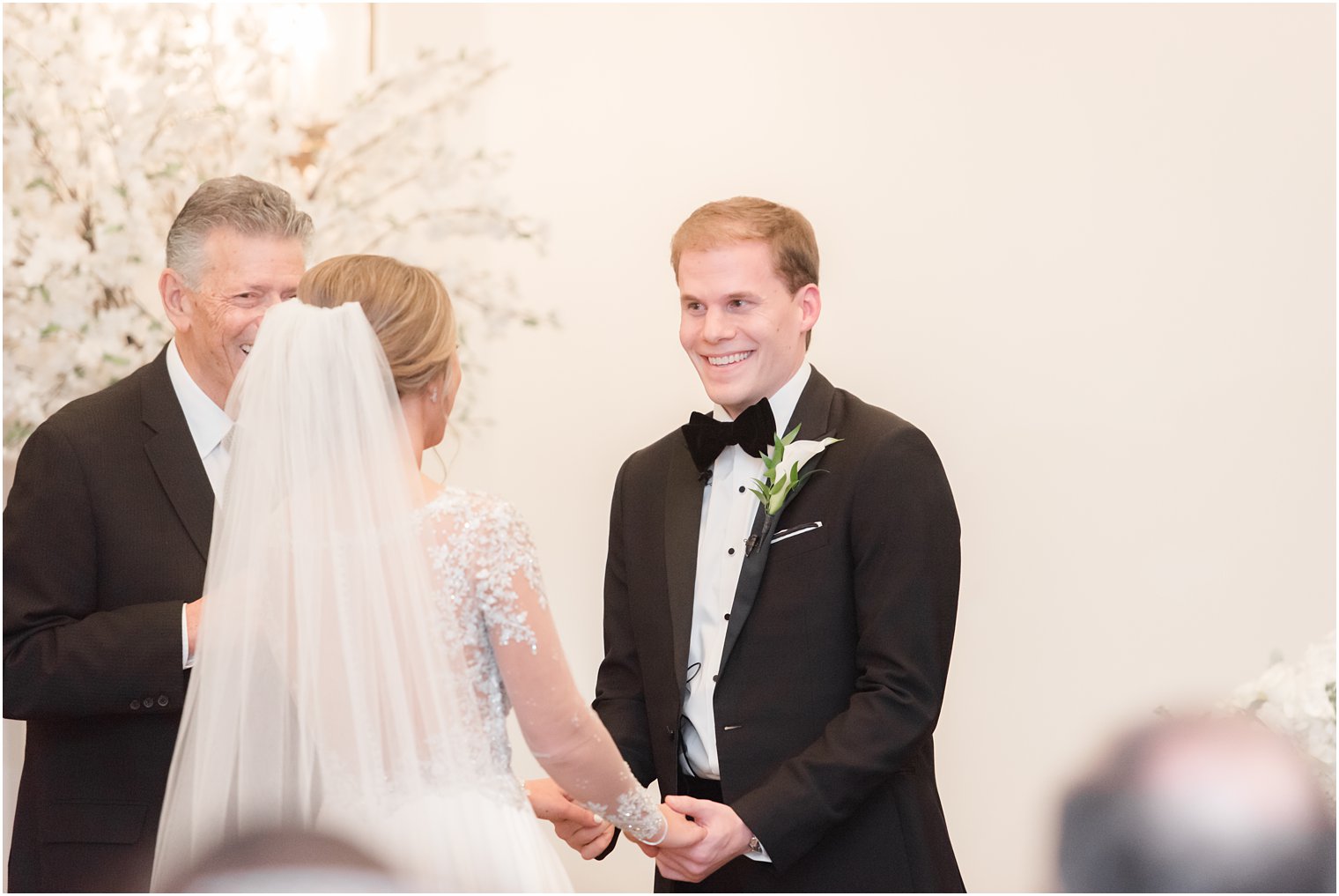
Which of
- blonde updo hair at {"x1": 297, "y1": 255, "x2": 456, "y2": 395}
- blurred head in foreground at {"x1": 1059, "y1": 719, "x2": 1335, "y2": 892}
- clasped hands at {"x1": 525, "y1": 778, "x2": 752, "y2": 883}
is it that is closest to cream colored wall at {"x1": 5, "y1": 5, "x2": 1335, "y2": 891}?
blurred head in foreground at {"x1": 1059, "y1": 719, "x2": 1335, "y2": 892}

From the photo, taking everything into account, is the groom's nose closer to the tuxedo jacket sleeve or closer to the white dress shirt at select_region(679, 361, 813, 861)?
the white dress shirt at select_region(679, 361, 813, 861)

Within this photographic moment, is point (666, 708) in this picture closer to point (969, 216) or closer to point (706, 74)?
point (969, 216)

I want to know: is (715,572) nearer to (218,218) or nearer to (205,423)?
(205,423)

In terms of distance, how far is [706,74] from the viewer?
161 inches

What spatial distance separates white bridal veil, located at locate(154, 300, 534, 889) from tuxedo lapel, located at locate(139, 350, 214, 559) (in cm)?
44

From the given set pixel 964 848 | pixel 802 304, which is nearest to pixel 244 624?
pixel 802 304

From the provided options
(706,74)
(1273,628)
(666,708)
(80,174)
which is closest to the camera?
(666,708)

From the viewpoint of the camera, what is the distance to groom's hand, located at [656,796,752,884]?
7.74ft

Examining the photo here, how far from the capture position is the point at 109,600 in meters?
2.43

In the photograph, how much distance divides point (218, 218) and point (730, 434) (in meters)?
1.13

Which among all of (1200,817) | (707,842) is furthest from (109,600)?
(1200,817)

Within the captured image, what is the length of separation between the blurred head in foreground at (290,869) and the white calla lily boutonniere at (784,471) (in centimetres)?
98

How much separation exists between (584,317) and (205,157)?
1.30 m

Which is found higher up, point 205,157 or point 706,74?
point 706,74
